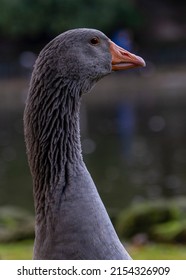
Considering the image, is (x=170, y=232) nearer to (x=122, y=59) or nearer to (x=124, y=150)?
(x=122, y=59)

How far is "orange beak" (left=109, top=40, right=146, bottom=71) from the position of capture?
398 centimetres

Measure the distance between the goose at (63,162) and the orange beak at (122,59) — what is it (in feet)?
0.73

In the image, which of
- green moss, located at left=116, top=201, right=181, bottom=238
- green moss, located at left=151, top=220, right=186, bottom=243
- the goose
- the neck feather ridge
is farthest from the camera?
green moss, located at left=116, top=201, right=181, bottom=238

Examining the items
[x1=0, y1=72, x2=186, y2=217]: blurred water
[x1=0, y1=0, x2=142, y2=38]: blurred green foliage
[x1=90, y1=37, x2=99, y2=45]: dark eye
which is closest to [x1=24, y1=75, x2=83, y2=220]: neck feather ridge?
[x1=90, y1=37, x2=99, y2=45]: dark eye

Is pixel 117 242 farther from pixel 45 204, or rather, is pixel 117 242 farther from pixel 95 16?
pixel 95 16

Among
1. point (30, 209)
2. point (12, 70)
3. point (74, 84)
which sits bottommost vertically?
point (74, 84)

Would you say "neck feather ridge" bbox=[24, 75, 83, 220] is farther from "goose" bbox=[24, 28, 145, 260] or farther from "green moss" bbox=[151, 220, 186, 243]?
"green moss" bbox=[151, 220, 186, 243]

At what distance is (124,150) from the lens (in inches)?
708

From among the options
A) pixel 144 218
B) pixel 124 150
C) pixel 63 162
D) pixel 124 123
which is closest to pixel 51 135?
pixel 63 162

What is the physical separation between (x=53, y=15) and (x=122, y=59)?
37326mm

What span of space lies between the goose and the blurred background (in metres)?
4.14

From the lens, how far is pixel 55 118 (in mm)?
3668

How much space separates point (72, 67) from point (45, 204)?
64 cm
